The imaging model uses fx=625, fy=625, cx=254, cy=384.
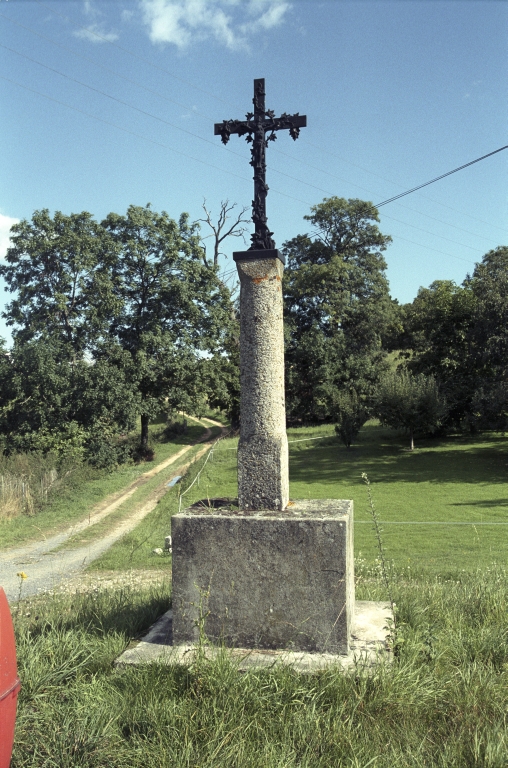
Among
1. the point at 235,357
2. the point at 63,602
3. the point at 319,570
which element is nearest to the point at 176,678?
the point at 319,570

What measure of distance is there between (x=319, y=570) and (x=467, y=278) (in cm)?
4023

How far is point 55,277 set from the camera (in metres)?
28.0

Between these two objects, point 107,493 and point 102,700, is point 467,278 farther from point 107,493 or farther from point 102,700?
point 102,700

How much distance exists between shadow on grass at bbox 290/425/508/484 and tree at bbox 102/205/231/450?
696cm

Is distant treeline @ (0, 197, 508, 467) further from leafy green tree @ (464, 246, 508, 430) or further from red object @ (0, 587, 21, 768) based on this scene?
red object @ (0, 587, 21, 768)

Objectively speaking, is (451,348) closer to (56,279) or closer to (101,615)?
(56,279)

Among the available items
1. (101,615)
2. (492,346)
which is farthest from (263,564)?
(492,346)

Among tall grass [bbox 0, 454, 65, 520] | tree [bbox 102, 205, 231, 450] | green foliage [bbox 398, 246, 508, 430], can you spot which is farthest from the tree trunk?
green foliage [bbox 398, 246, 508, 430]

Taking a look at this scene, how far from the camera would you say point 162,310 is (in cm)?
3069

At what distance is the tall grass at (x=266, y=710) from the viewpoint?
3.12 m

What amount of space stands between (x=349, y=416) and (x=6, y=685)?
31858 millimetres

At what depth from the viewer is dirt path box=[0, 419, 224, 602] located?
10703mm

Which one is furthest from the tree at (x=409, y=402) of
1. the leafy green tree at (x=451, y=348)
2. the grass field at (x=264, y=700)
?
the grass field at (x=264, y=700)

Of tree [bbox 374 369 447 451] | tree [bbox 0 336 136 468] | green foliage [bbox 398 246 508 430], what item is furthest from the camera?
tree [bbox 374 369 447 451]
